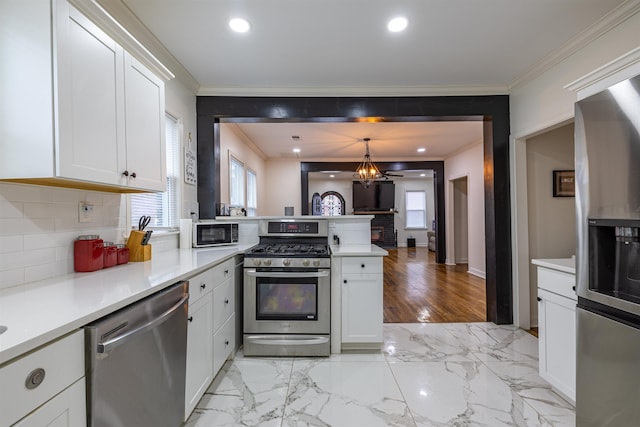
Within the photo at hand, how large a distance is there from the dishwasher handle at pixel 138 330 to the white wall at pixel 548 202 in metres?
3.48

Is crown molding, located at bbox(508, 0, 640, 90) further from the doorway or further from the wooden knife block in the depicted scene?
the doorway

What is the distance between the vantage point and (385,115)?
3.14m

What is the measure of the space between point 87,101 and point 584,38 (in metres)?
3.41

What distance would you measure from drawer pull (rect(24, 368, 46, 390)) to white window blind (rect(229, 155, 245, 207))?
144 inches

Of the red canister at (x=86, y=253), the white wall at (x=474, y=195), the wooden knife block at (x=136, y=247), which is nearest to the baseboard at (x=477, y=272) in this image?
the white wall at (x=474, y=195)

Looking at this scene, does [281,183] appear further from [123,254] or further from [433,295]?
[123,254]

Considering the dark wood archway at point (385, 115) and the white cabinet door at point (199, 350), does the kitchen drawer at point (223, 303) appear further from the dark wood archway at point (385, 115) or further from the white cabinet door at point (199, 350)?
the dark wood archway at point (385, 115)

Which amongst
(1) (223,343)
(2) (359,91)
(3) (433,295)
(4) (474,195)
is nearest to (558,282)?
(1) (223,343)

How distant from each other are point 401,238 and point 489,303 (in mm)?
7964

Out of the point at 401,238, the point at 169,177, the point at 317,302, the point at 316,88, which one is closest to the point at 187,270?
the point at 317,302

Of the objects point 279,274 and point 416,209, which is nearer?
point 279,274

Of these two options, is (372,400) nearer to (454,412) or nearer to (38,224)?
(454,412)

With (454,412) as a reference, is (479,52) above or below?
above

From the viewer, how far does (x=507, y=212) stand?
312cm
